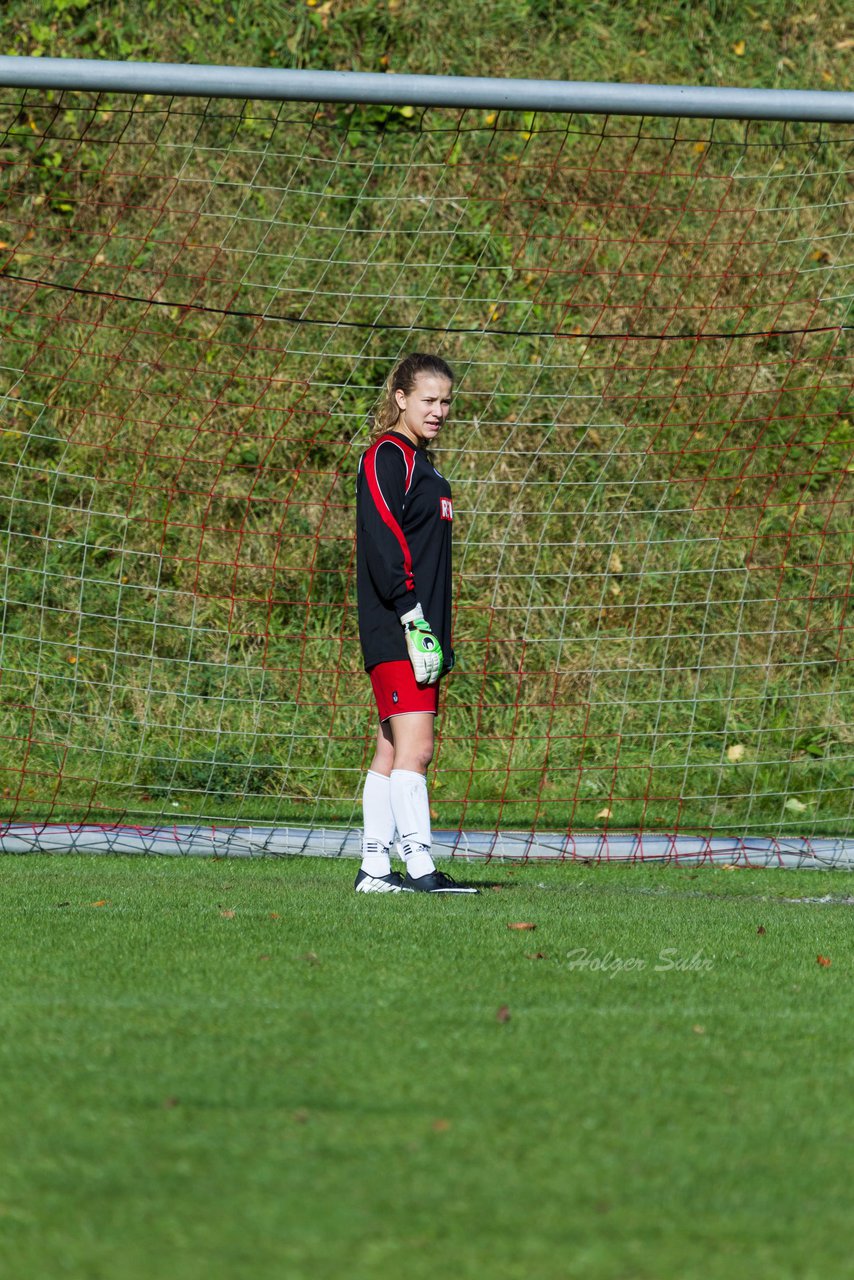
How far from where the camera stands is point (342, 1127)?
2.57 m

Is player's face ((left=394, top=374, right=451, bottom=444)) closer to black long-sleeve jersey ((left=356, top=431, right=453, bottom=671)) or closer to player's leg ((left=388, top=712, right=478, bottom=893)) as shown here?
black long-sleeve jersey ((left=356, top=431, right=453, bottom=671))

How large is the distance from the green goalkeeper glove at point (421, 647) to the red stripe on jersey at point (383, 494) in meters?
0.11

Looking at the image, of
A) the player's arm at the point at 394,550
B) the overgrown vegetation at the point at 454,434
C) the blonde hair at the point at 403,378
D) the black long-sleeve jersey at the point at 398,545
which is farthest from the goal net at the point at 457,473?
the blonde hair at the point at 403,378

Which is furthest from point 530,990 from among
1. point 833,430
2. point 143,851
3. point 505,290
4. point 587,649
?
point 505,290

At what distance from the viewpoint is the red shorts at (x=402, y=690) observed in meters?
5.09

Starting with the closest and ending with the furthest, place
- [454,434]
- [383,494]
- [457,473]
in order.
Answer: [383,494] → [454,434] → [457,473]

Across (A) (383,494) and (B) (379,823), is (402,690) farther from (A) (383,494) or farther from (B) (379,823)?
(A) (383,494)

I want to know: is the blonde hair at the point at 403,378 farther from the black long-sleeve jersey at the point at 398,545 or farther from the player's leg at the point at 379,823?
the player's leg at the point at 379,823

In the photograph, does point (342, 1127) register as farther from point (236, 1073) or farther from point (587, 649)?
point (587, 649)

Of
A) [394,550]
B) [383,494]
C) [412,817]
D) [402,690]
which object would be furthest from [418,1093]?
[383,494]

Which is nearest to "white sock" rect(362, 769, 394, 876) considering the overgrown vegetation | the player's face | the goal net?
the player's face

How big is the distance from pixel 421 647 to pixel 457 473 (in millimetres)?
4632

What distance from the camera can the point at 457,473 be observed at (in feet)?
31.0

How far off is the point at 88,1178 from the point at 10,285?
9428mm
